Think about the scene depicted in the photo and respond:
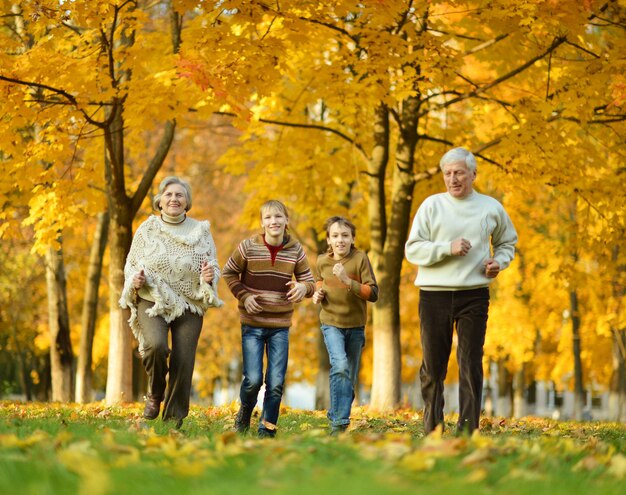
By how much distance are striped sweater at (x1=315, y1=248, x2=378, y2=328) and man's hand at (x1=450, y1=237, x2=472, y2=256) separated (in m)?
1.42

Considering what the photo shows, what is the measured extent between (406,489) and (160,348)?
4.28 meters

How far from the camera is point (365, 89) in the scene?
12.0 metres

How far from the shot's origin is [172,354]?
25.1 feet

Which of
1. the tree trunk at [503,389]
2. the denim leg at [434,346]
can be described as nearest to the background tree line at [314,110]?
the denim leg at [434,346]

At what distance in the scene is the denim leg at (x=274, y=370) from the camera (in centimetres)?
761

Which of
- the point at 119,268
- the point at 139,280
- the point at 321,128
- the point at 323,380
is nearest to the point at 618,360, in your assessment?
the point at 323,380

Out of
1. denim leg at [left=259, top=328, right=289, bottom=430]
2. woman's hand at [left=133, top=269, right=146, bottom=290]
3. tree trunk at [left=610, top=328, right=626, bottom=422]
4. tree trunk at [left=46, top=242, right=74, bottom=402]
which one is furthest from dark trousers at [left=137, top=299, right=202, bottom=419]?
tree trunk at [left=610, top=328, right=626, bottom=422]

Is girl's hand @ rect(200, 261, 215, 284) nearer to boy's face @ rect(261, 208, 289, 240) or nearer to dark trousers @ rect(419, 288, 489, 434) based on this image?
boy's face @ rect(261, 208, 289, 240)

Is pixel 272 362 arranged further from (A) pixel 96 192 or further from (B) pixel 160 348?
(A) pixel 96 192

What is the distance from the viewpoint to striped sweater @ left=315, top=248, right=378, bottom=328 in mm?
7988

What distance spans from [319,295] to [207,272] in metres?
1.02

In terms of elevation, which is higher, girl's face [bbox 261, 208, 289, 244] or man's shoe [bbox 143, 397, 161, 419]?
girl's face [bbox 261, 208, 289, 244]

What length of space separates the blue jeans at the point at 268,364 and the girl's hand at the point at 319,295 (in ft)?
1.51

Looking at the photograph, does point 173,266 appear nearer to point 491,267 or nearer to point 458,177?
point 458,177
